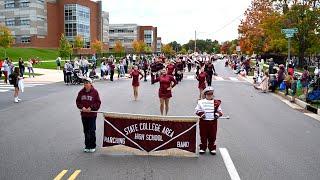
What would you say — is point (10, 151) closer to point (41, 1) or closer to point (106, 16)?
point (41, 1)

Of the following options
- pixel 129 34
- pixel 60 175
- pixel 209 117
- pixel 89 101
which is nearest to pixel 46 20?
pixel 129 34

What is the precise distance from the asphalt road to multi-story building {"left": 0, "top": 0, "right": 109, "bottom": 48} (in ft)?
257

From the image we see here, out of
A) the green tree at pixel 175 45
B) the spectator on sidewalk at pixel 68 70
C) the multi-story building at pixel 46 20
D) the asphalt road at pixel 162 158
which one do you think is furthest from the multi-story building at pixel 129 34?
the asphalt road at pixel 162 158

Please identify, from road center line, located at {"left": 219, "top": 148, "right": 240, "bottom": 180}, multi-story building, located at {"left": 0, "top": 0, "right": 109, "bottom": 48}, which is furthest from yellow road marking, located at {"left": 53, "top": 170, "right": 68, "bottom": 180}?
multi-story building, located at {"left": 0, "top": 0, "right": 109, "bottom": 48}

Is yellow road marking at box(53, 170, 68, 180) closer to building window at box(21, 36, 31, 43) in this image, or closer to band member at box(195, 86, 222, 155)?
band member at box(195, 86, 222, 155)

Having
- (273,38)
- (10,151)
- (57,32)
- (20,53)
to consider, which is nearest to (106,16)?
(57,32)

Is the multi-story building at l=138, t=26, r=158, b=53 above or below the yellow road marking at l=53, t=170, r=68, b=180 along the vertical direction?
above

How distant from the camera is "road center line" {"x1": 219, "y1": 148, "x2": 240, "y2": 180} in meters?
7.42

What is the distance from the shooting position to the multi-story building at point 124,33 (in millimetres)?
160125

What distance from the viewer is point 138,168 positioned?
25.7 ft

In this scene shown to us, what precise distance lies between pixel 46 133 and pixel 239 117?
6437 millimetres

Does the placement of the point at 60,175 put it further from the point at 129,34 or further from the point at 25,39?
the point at 129,34

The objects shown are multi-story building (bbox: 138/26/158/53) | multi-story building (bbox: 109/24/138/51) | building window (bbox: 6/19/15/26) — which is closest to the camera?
building window (bbox: 6/19/15/26)

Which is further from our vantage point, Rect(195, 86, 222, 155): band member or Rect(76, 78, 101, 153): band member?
Rect(76, 78, 101, 153): band member
